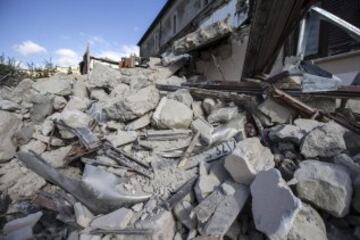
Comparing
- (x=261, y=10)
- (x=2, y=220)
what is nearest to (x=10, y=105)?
(x=2, y=220)

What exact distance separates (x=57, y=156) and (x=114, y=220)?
1.85 metres

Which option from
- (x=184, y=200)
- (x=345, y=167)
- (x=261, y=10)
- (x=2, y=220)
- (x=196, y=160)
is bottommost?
(x=2, y=220)

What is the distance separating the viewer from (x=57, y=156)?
380cm

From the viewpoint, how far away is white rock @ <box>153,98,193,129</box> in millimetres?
3812

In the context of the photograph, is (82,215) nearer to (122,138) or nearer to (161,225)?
(161,225)

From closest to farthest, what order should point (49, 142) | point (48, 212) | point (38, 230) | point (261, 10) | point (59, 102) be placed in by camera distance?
point (38, 230), point (48, 212), point (261, 10), point (49, 142), point (59, 102)

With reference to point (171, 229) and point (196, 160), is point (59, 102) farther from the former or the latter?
point (171, 229)

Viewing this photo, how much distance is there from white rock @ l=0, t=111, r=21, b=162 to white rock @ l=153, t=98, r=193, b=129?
262cm

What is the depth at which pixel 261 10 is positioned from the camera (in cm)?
332

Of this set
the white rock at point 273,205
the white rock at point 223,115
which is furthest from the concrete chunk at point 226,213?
the white rock at point 223,115

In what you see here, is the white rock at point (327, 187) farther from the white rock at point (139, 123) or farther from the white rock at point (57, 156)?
the white rock at point (57, 156)

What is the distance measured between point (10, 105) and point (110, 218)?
421 centimetres

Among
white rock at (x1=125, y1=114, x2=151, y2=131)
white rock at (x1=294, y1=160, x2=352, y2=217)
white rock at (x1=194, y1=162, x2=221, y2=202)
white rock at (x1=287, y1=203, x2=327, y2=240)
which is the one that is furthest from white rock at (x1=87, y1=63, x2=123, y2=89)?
white rock at (x1=287, y1=203, x2=327, y2=240)

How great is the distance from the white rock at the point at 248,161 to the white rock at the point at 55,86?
→ 4.69m
